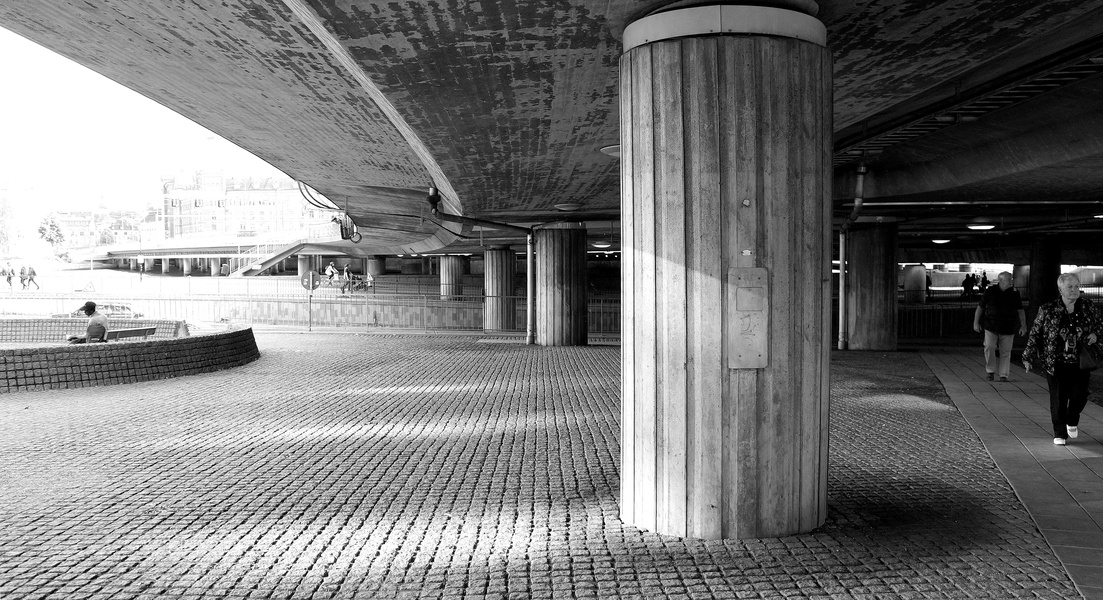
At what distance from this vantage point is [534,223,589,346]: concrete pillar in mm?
24797

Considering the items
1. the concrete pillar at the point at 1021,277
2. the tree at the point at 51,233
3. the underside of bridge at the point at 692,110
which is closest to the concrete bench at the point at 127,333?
the underside of bridge at the point at 692,110

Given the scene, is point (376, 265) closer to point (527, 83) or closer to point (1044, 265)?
point (1044, 265)

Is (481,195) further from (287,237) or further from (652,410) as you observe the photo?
(287,237)

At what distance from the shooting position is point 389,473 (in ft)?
24.0

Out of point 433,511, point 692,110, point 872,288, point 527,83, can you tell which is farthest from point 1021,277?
point 433,511

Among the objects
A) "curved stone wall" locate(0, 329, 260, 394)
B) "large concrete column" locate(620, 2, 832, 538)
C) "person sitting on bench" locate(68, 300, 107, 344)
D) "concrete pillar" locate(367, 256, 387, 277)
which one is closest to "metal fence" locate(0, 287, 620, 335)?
"curved stone wall" locate(0, 329, 260, 394)

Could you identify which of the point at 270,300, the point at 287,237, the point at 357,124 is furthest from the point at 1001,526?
the point at 287,237

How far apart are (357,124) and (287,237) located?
50.5m

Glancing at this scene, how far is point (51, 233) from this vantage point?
12038cm

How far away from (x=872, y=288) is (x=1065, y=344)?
49.9 feet

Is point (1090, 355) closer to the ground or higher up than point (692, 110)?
closer to the ground

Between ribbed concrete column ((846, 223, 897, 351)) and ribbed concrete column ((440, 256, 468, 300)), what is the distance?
112 feet

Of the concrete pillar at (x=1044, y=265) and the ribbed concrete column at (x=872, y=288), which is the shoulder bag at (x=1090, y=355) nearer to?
the ribbed concrete column at (x=872, y=288)

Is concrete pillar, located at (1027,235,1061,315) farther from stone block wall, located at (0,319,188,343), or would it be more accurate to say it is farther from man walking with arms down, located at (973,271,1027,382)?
stone block wall, located at (0,319,188,343)
